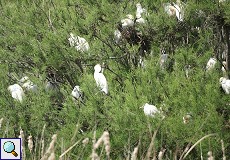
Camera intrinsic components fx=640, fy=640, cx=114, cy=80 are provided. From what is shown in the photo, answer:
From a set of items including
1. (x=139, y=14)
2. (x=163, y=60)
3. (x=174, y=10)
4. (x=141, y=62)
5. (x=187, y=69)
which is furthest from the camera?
(x=141, y=62)

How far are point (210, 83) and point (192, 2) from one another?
90 centimetres

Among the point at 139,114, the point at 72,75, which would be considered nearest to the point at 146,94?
the point at 139,114

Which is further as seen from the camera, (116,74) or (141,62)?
(116,74)

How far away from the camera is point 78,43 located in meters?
6.68

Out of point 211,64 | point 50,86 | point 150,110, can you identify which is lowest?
point 150,110

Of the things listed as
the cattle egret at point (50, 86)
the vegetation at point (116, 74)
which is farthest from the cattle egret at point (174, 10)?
the cattle egret at point (50, 86)

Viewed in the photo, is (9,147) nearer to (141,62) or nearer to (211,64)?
(211,64)

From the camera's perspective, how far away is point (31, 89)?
22.9 feet

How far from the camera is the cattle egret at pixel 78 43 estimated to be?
6598 mm

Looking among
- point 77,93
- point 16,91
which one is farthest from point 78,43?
point 16,91

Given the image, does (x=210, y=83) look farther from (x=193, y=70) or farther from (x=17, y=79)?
(x=17, y=79)

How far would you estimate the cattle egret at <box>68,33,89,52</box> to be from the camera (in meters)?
6.60

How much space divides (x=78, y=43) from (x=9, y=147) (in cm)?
372

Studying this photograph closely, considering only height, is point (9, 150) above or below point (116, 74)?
below
